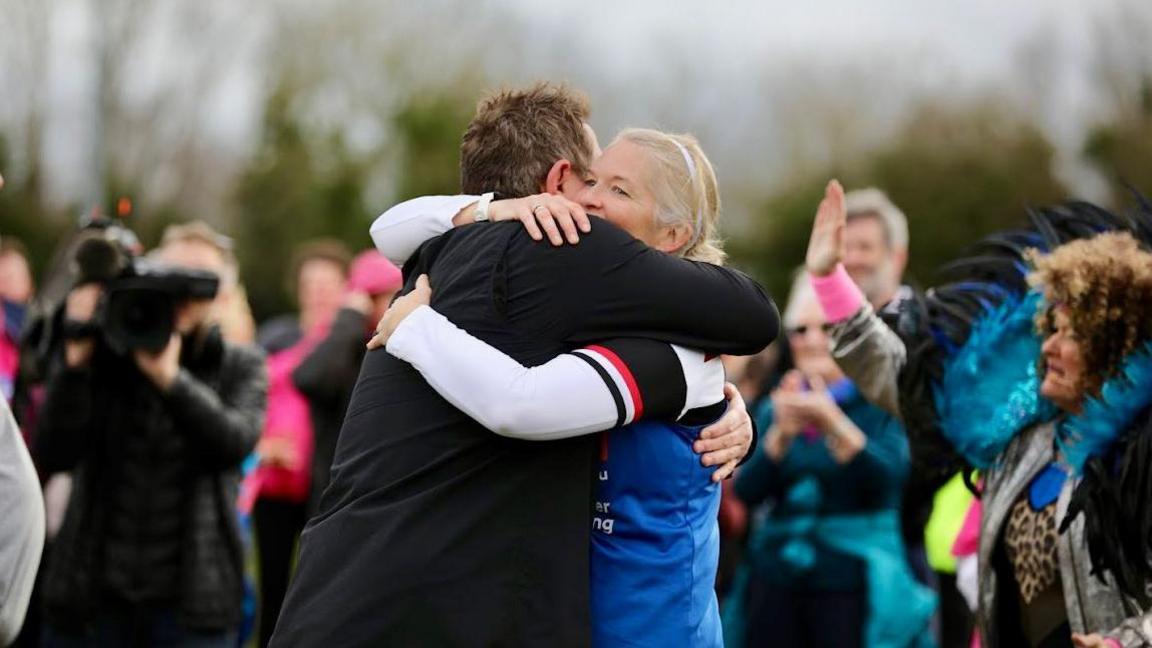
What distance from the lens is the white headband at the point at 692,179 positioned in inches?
122

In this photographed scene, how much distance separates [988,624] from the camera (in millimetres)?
4117

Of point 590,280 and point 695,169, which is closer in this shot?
point 590,280

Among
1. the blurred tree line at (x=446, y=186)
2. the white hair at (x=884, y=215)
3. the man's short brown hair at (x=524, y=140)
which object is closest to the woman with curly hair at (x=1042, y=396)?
the man's short brown hair at (x=524, y=140)

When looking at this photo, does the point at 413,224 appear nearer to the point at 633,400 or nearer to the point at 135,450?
the point at 633,400

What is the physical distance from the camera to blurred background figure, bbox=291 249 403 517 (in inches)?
278

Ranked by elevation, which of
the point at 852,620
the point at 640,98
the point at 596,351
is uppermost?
the point at 640,98

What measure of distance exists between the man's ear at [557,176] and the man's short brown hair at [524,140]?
1 centimetres

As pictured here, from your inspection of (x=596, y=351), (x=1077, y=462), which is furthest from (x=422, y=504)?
(x=1077, y=462)

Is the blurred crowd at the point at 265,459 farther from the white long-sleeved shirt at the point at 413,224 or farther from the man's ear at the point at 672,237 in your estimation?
the white long-sleeved shirt at the point at 413,224

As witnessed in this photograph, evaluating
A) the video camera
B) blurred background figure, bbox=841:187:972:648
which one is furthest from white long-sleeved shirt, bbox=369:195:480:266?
blurred background figure, bbox=841:187:972:648

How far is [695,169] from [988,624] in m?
1.83

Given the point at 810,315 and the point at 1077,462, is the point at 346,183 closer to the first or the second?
the point at 810,315

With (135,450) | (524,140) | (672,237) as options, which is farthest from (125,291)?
(672,237)

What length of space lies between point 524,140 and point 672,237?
1.29 ft
